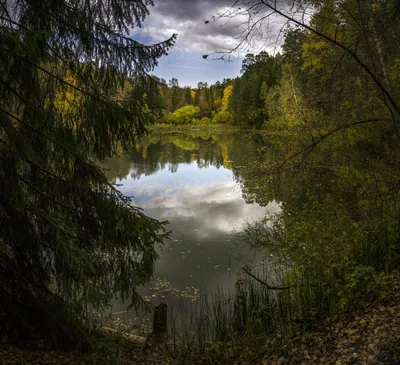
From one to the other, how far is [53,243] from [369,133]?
313 inches

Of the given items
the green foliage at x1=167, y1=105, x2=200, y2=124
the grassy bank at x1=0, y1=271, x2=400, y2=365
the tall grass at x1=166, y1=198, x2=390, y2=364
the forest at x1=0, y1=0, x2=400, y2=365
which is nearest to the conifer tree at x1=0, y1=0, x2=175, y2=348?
the forest at x1=0, y1=0, x2=400, y2=365

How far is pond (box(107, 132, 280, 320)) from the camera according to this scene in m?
8.00

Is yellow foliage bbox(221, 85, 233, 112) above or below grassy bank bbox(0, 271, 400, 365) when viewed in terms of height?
above

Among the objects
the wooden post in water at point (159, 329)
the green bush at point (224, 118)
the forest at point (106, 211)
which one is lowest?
the wooden post in water at point (159, 329)

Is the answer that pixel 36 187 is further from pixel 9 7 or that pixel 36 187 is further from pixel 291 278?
pixel 291 278

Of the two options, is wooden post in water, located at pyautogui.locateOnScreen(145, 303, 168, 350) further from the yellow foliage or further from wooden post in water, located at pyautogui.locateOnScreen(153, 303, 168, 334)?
the yellow foliage

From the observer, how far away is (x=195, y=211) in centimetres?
1355

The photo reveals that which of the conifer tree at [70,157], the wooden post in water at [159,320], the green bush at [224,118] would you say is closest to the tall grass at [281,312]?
the wooden post in water at [159,320]

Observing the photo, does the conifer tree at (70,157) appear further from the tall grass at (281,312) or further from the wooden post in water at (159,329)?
the tall grass at (281,312)

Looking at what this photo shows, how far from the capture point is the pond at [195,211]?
8.00m

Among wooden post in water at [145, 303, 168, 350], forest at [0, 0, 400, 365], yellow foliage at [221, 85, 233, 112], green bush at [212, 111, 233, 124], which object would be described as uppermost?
yellow foliage at [221, 85, 233, 112]

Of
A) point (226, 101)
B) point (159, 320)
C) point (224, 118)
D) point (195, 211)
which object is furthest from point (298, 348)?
point (226, 101)

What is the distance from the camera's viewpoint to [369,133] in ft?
28.2

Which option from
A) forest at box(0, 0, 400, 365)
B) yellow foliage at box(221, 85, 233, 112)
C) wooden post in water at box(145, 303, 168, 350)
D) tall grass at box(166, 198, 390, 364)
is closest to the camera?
forest at box(0, 0, 400, 365)
